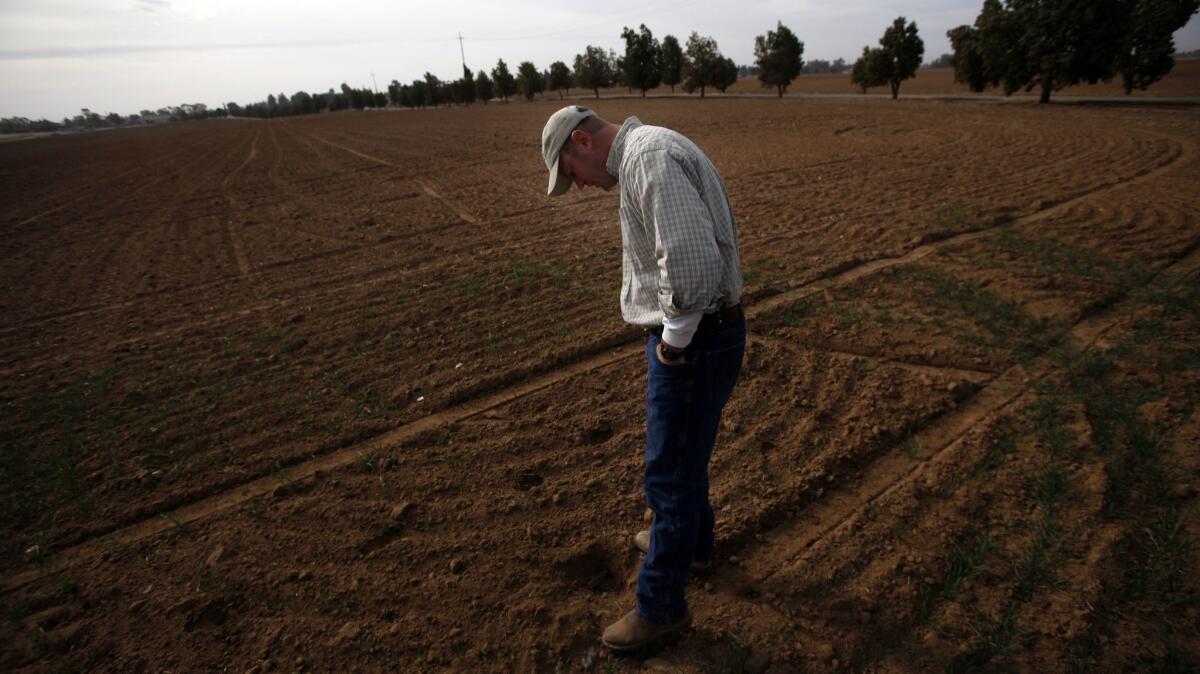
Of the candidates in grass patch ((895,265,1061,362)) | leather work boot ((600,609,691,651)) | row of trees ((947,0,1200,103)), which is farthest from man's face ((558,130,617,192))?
row of trees ((947,0,1200,103))

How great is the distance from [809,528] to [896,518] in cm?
47

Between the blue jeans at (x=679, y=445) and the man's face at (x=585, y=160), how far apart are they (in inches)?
25.9

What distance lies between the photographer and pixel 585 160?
2143 mm

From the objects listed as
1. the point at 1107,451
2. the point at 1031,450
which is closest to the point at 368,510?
the point at 1031,450

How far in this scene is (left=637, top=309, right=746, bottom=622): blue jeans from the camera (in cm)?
204

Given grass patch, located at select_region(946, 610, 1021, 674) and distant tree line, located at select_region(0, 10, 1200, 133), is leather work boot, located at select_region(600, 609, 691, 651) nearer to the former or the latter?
grass patch, located at select_region(946, 610, 1021, 674)

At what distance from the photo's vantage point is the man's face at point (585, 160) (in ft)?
6.93

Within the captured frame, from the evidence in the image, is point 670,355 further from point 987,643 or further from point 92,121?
point 92,121

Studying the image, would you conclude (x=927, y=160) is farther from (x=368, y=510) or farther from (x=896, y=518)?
(x=368, y=510)

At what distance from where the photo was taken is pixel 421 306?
606 centimetres

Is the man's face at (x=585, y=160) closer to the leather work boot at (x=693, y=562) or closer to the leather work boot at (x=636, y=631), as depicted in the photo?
the leather work boot at (x=693, y=562)

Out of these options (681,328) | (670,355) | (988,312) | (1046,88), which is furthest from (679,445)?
(1046,88)

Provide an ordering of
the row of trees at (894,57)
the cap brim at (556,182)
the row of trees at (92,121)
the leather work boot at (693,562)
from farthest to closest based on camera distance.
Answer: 1. the row of trees at (92,121)
2. the row of trees at (894,57)
3. the leather work boot at (693,562)
4. the cap brim at (556,182)

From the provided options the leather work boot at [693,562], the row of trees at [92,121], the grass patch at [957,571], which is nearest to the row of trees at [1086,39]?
the grass patch at [957,571]
